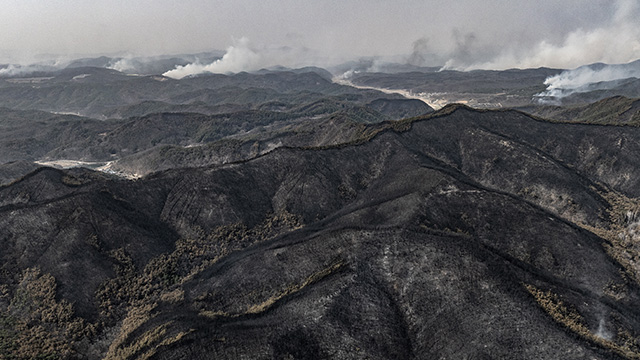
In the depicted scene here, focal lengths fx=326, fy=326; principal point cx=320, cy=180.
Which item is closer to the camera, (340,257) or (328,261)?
(340,257)

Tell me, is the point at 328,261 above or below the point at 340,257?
below

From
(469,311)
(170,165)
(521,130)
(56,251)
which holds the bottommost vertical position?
(170,165)

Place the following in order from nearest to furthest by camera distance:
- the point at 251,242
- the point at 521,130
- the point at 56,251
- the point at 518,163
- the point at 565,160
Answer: the point at 56,251 → the point at 251,242 → the point at 518,163 → the point at 565,160 → the point at 521,130

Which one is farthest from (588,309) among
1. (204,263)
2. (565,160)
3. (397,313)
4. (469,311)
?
(565,160)

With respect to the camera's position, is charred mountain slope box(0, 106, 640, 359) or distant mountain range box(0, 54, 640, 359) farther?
distant mountain range box(0, 54, 640, 359)

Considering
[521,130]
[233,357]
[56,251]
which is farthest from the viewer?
[521,130]

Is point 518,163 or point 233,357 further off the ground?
point 518,163

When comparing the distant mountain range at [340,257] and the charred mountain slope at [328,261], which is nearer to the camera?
the charred mountain slope at [328,261]

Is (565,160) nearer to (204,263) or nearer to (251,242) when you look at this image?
(251,242)
